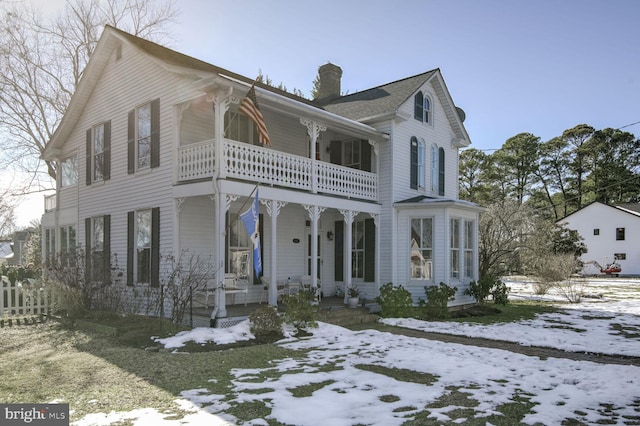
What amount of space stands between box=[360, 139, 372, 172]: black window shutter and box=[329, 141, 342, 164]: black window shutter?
84 cm

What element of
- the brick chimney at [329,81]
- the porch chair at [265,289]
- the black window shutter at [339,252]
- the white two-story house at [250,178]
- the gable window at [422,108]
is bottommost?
the porch chair at [265,289]

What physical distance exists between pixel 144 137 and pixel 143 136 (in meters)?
0.17

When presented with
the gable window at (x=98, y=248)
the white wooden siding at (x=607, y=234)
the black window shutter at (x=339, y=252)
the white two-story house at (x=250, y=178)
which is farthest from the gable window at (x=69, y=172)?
the white wooden siding at (x=607, y=234)

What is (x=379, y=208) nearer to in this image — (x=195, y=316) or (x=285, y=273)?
(x=285, y=273)

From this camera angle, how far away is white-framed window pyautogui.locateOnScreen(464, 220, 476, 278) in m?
17.5

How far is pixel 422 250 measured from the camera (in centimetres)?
1642

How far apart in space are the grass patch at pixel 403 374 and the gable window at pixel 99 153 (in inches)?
458

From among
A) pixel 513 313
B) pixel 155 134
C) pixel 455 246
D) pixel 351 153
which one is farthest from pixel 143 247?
pixel 513 313

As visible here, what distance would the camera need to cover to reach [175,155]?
1247 cm

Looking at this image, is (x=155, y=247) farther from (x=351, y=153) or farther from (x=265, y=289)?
(x=351, y=153)

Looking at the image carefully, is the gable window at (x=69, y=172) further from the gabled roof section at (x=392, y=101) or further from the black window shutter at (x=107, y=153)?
the gabled roof section at (x=392, y=101)

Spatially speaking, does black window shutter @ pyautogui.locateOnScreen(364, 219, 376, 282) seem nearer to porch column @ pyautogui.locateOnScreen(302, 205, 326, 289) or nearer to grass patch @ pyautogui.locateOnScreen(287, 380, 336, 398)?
porch column @ pyautogui.locateOnScreen(302, 205, 326, 289)

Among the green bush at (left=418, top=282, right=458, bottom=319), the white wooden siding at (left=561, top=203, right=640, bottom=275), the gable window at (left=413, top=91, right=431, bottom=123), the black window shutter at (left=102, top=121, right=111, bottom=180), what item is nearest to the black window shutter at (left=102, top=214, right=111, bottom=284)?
the black window shutter at (left=102, top=121, right=111, bottom=180)

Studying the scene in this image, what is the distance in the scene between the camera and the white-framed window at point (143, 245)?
534 inches
